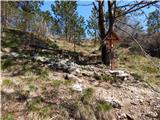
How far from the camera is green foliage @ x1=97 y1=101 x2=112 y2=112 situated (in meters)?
6.93

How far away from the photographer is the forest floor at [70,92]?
6.54 metres

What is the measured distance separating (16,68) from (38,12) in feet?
27.9

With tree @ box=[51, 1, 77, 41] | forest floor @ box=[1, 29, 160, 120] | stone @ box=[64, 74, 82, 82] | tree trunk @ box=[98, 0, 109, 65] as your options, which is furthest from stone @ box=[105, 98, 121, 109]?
tree @ box=[51, 1, 77, 41]

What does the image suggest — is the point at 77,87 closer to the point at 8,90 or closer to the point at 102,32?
the point at 8,90

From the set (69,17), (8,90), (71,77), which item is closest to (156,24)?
(69,17)

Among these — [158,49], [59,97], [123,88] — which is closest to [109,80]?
[123,88]

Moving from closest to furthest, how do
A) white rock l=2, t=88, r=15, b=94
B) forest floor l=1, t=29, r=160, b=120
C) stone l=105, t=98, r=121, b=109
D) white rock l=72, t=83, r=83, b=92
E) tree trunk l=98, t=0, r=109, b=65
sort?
forest floor l=1, t=29, r=160, b=120
white rock l=2, t=88, r=15, b=94
stone l=105, t=98, r=121, b=109
white rock l=72, t=83, r=83, b=92
tree trunk l=98, t=0, r=109, b=65

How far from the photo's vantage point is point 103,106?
7008 millimetres

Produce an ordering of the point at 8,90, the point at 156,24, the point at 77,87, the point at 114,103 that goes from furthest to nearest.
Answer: the point at 156,24 → the point at 77,87 → the point at 114,103 → the point at 8,90

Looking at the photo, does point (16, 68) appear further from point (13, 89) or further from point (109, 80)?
point (109, 80)

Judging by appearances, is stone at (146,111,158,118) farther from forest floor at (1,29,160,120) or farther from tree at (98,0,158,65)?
tree at (98,0,158,65)

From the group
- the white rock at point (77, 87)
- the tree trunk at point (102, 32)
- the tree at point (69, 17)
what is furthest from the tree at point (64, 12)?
the white rock at point (77, 87)

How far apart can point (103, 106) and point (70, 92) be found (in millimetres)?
899

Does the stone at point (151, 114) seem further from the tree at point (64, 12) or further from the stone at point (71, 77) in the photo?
the tree at point (64, 12)
